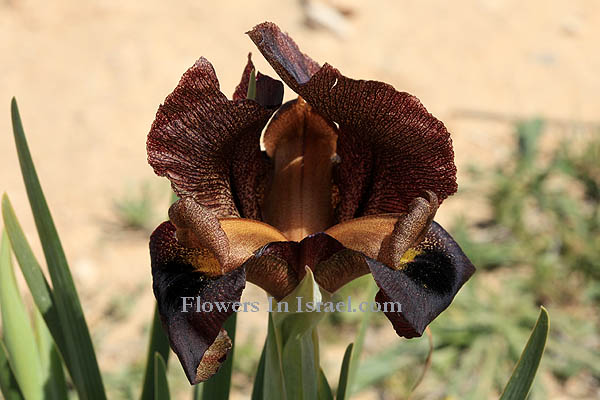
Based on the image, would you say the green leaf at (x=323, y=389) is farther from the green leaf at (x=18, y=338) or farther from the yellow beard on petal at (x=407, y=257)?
the green leaf at (x=18, y=338)

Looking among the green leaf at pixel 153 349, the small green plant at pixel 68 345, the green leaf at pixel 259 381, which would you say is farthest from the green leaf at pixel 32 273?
the green leaf at pixel 259 381

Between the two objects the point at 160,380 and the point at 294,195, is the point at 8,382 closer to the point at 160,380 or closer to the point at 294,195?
the point at 160,380

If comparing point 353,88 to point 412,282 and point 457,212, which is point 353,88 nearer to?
point 412,282

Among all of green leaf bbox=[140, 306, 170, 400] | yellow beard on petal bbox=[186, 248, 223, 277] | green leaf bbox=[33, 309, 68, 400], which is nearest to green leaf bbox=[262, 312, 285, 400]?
yellow beard on petal bbox=[186, 248, 223, 277]

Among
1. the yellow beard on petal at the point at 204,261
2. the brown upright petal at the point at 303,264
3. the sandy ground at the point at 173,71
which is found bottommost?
the sandy ground at the point at 173,71

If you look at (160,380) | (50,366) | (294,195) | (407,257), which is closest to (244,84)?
(294,195)

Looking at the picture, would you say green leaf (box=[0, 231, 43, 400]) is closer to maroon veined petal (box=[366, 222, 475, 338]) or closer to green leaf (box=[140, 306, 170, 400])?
green leaf (box=[140, 306, 170, 400])
